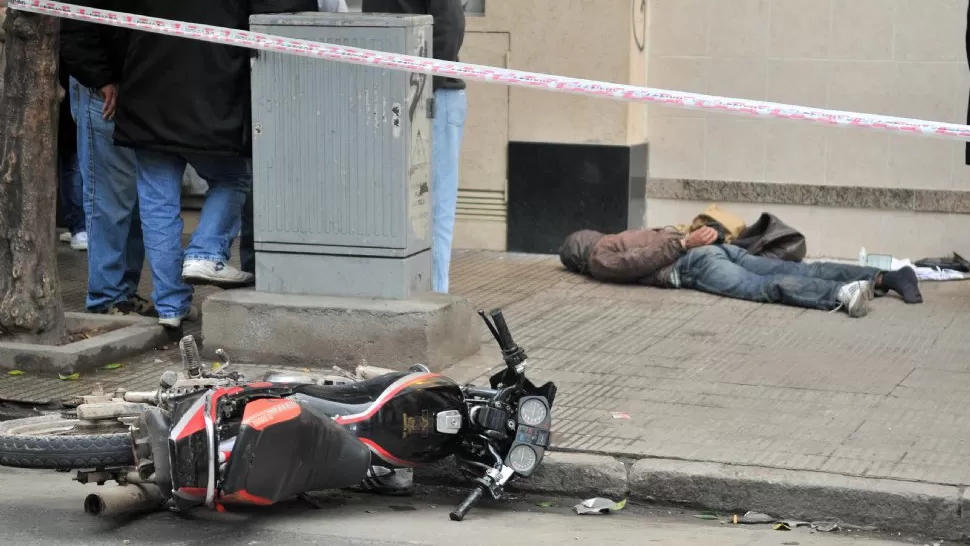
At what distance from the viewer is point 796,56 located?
8.90 m

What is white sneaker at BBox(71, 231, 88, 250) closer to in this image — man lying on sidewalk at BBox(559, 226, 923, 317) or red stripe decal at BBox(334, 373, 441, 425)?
man lying on sidewalk at BBox(559, 226, 923, 317)

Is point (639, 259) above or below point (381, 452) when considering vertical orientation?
above

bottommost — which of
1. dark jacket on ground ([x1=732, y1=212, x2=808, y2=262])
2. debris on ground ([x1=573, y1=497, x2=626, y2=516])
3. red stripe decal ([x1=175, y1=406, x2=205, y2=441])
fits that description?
debris on ground ([x1=573, y1=497, x2=626, y2=516])

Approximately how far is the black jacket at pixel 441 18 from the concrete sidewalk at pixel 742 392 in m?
1.39

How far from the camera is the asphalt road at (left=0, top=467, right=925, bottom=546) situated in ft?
14.3

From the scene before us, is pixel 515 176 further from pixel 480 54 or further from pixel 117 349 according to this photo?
pixel 117 349

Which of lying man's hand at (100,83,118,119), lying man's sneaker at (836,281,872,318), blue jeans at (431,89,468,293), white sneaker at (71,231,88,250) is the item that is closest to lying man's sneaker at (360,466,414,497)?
blue jeans at (431,89,468,293)

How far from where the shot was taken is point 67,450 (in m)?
4.39

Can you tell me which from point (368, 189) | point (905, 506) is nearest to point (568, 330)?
point (368, 189)

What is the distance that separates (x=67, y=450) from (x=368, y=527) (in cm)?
98

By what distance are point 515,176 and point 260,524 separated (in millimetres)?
4971

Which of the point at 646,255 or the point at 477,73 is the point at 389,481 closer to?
the point at 477,73

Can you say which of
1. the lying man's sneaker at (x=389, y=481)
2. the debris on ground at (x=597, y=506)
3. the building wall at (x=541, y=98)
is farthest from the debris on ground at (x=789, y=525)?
the building wall at (x=541, y=98)

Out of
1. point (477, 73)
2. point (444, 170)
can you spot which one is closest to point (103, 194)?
point (444, 170)
